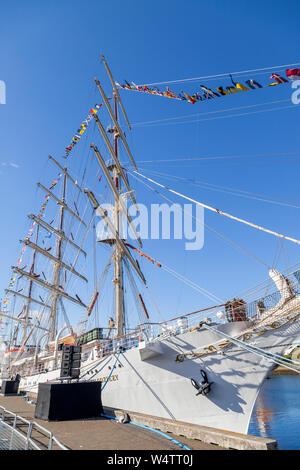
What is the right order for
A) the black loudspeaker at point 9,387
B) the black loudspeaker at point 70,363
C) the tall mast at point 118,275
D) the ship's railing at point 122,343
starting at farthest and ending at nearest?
1. the black loudspeaker at point 9,387
2. the tall mast at point 118,275
3. the ship's railing at point 122,343
4. the black loudspeaker at point 70,363

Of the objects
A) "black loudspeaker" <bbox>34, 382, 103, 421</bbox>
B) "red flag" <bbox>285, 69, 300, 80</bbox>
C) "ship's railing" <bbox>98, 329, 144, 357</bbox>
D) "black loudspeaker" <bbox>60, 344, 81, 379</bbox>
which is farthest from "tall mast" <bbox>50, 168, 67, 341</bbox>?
"red flag" <bbox>285, 69, 300, 80</bbox>

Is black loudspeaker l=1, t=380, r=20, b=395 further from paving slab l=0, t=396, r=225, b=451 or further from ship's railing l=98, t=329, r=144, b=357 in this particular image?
paving slab l=0, t=396, r=225, b=451

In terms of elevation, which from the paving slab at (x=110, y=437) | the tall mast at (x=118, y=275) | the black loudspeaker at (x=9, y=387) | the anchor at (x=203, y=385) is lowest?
the black loudspeaker at (x=9, y=387)

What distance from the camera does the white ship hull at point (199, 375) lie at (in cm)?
934

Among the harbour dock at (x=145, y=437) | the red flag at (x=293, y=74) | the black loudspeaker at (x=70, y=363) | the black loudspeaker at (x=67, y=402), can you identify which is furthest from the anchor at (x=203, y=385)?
the red flag at (x=293, y=74)

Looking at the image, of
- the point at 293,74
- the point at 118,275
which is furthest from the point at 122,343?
the point at 293,74

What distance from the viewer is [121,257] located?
20109 millimetres

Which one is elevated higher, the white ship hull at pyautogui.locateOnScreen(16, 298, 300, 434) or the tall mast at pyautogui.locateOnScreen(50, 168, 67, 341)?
the tall mast at pyautogui.locateOnScreen(50, 168, 67, 341)

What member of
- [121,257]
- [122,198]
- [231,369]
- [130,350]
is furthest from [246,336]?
[122,198]

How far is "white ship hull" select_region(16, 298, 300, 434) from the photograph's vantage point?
9.34 meters

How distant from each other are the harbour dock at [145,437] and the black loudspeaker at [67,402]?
499mm

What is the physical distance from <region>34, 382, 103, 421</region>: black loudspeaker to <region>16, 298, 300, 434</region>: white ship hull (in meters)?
2.41

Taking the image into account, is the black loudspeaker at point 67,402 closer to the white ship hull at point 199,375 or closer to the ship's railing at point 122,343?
the white ship hull at point 199,375
